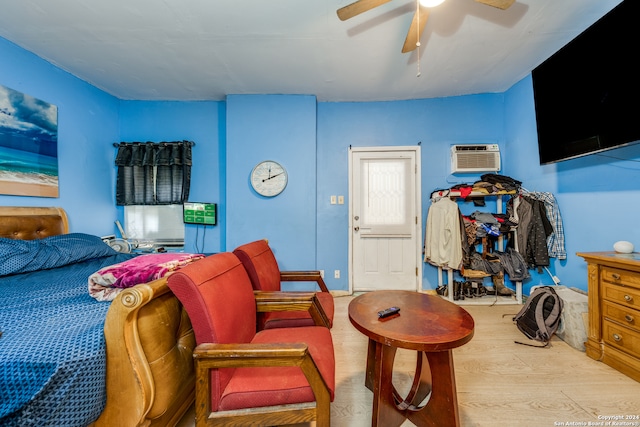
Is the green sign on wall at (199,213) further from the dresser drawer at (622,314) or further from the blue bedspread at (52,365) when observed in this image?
the dresser drawer at (622,314)

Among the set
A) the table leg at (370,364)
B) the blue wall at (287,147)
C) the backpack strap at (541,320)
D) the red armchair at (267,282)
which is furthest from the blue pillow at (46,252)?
the backpack strap at (541,320)

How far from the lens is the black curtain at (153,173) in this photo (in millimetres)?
3125

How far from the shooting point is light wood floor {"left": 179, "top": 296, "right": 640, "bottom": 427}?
4.37ft

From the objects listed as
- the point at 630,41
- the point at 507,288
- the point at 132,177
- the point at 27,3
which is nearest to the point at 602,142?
the point at 630,41

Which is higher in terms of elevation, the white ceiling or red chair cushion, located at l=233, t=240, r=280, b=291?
the white ceiling

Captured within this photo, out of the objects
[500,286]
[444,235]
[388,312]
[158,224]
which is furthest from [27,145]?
[500,286]

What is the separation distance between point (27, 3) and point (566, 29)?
4286 millimetres

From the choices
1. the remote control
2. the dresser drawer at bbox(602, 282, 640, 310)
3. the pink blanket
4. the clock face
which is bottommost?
the dresser drawer at bbox(602, 282, 640, 310)

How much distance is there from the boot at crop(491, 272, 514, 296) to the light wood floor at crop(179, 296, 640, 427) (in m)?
0.88

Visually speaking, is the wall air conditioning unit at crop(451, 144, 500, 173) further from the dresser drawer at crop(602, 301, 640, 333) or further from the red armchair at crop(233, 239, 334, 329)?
the red armchair at crop(233, 239, 334, 329)

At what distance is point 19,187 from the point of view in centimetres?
216

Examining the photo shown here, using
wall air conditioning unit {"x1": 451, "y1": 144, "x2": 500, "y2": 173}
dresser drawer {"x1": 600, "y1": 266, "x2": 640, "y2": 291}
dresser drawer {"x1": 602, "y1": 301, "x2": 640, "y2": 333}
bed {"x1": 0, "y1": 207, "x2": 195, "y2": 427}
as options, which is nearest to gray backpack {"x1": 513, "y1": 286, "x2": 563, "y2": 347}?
dresser drawer {"x1": 602, "y1": 301, "x2": 640, "y2": 333}

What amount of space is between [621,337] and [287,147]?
3360mm

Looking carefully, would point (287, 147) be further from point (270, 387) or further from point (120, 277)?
point (270, 387)
